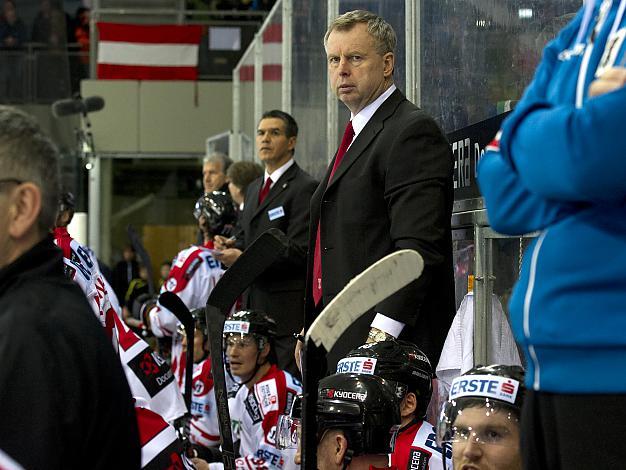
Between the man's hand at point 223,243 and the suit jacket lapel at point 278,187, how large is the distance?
41cm

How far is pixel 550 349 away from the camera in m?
1.70

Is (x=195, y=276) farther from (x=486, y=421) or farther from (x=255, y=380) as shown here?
(x=486, y=421)

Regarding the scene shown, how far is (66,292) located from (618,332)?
2.44 ft

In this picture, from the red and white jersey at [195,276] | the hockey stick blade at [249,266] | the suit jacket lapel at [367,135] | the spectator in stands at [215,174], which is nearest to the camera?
the hockey stick blade at [249,266]

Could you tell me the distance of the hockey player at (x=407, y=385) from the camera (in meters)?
3.31

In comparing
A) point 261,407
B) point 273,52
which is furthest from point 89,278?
point 273,52

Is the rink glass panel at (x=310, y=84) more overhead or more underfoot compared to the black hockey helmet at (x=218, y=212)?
more overhead

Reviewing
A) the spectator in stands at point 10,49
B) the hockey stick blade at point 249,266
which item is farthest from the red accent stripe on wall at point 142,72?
the hockey stick blade at point 249,266

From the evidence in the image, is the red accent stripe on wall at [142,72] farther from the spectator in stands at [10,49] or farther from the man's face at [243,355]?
the man's face at [243,355]

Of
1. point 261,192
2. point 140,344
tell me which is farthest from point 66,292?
point 261,192

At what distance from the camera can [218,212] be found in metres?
6.57

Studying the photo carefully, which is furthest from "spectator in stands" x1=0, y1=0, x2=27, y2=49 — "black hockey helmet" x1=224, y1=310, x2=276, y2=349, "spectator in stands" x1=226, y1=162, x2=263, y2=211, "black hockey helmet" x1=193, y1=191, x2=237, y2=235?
"black hockey helmet" x1=224, y1=310, x2=276, y2=349

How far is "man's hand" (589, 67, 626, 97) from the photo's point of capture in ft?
5.26

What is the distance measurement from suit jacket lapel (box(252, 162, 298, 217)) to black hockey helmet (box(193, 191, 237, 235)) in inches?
25.2
